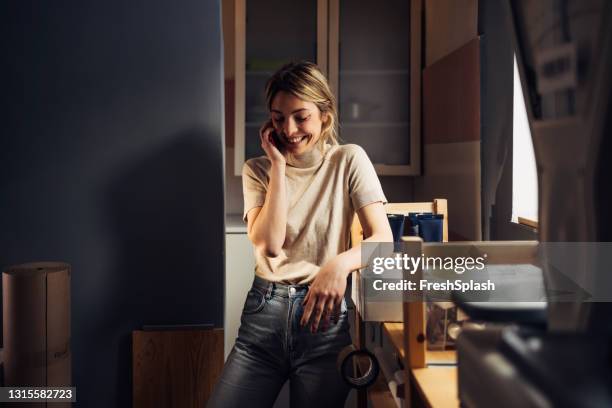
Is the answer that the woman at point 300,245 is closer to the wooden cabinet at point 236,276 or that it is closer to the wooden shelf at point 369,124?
the wooden cabinet at point 236,276

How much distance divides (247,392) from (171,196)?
623 millimetres

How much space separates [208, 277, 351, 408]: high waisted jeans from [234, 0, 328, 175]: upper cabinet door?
68.5 inches

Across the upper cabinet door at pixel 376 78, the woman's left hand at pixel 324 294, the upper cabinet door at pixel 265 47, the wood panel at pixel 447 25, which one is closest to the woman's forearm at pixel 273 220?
the woman's left hand at pixel 324 294

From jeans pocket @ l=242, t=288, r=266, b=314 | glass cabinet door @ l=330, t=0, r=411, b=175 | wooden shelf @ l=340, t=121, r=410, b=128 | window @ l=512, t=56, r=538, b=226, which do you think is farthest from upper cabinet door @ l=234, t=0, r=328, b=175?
jeans pocket @ l=242, t=288, r=266, b=314

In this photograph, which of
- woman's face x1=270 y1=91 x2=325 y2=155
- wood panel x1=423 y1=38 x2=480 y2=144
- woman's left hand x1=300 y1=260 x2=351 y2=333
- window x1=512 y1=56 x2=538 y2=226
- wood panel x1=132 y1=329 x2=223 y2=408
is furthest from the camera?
wood panel x1=423 y1=38 x2=480 y2=144

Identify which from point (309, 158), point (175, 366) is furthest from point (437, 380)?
point (175, 366)

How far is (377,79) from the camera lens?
10.2 ft

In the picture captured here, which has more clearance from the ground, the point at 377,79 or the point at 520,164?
the point at 377,79

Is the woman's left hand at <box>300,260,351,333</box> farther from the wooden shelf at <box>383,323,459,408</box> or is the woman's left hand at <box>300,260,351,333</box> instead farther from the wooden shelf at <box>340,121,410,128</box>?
the wooden shelf at <box>340,121,410,128</box>

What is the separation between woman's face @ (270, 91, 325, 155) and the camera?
1.39 m

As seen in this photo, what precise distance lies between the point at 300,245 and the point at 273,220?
3.8 inches

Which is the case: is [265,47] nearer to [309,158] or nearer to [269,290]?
[309,158]

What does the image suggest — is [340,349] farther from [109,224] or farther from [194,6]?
[194,6]

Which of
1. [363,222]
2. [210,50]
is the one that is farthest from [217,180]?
[363,222]
